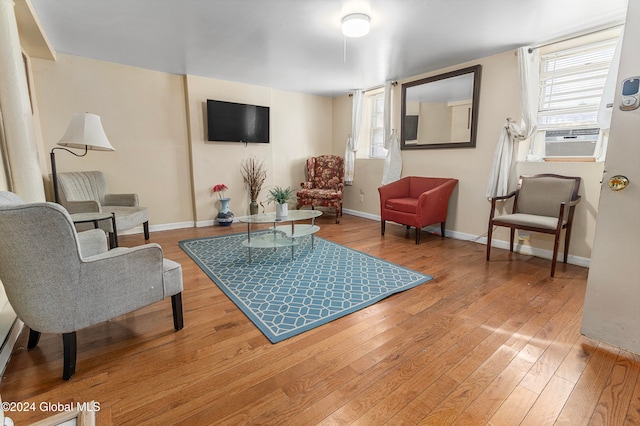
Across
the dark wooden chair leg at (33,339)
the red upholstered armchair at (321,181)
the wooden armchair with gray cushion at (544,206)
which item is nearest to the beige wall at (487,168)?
the wooden armchair with gray cushion at (544,206)

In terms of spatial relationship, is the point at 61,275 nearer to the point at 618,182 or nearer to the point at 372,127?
the point at 618,182

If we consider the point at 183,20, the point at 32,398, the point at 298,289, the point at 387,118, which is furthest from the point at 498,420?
the point at 387,118

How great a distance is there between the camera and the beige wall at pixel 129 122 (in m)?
3.46

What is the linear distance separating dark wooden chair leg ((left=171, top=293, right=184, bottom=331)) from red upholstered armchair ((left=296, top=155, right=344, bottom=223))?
3.29m

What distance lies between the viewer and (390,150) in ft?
15.1

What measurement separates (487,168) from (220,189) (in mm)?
3811

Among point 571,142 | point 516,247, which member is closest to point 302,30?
point 571,142

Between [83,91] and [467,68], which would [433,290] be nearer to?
[467,68]

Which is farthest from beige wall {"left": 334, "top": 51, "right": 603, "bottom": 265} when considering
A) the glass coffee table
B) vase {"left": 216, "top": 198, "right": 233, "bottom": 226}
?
vase {"left": 216, "top": 198, "right": 233, "bottom": 226}

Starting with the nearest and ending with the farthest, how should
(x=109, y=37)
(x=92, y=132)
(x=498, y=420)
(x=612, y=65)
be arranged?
1. (x=498, y=420)
2. (x=92, y=132)
3. (x=612, y=65)
4. (x=109, y=37)

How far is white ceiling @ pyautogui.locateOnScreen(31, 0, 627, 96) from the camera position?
2.30m

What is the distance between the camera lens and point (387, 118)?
455 centimetres

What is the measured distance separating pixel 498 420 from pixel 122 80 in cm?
496

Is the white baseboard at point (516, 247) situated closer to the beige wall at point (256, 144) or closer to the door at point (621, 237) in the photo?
the door at point (621, 237)
